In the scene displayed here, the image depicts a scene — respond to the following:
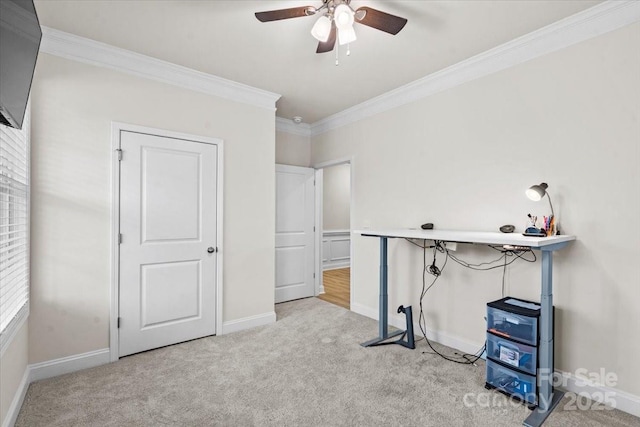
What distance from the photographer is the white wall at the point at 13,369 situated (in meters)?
1.80

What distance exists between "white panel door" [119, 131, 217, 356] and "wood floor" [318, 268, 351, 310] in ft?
6.12

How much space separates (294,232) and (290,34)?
2.76 m

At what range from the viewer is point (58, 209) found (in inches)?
99.8

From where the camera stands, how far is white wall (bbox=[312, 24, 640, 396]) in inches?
83.4

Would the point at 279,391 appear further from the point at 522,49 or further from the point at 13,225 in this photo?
the point at 522,49

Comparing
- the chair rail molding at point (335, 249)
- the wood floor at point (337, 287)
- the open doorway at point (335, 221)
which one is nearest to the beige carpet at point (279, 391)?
the wood floor at point (337, 287)

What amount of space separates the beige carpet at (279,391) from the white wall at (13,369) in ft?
0.54

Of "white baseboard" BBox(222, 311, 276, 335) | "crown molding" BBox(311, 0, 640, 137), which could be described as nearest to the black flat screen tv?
"white baseboard" BBox(222, 311, 276, 335)

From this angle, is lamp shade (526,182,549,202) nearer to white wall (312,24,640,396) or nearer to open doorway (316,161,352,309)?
white wall (312,24,640,396)

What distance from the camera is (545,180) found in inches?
97.1

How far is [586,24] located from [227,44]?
2.59 m

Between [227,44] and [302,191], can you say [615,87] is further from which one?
[302,191]

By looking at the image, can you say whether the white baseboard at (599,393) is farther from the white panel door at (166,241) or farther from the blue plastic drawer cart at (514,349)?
the white panel door at (166,241)

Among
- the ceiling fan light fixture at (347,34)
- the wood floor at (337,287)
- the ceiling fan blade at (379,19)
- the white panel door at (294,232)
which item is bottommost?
the wood floor at (337,287)
